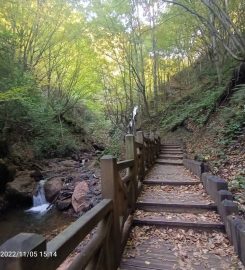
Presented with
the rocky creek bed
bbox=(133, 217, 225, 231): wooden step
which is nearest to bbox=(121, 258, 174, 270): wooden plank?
bbox=(133, 217, 225, 231): wooden step

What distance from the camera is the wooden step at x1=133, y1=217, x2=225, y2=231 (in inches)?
150

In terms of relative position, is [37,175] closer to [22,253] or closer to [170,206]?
[170,206]

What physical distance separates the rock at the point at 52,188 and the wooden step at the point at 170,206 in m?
5.82

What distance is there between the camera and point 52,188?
9844 millimetres

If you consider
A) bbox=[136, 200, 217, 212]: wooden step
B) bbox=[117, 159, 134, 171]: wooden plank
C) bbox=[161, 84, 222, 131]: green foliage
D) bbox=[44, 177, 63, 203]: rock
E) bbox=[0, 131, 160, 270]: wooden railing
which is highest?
bbox=[161, 84, 222, 131]: green foliage

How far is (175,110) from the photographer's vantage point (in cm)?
1788

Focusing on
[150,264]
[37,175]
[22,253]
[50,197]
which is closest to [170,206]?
[150,264]

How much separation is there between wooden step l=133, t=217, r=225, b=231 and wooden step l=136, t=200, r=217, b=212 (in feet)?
1.44

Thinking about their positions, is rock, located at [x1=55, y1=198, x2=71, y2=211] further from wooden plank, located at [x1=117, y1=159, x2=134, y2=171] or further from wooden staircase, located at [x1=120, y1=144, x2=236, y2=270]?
wooden plank, located at [x1=117, y1=159, x2=134, y2=171]

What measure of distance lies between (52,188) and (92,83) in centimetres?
691

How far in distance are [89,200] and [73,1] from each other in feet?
32.6

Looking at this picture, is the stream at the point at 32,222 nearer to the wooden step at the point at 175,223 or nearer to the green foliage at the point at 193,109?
the wooden step at the point at 175,223

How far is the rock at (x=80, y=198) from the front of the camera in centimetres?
809

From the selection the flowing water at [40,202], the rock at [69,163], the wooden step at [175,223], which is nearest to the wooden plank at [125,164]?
the wooden step at [175,223]
